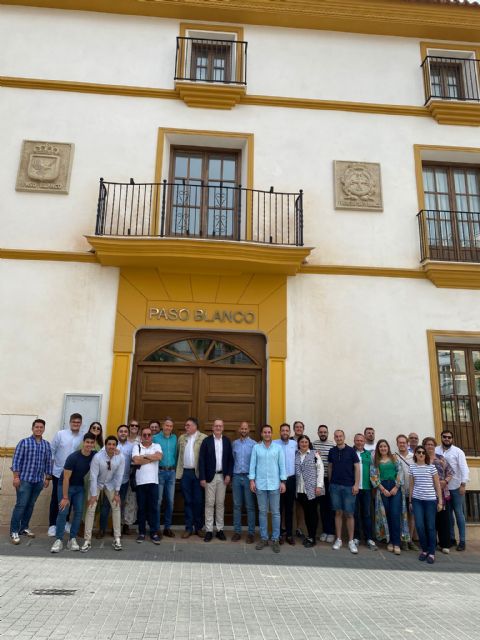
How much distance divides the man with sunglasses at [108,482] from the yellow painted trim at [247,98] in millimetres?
6942

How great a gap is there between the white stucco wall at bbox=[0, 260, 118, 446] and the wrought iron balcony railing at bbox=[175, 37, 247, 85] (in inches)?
181

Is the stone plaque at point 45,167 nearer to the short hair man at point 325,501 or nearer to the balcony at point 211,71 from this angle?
the balcony at point 211,71

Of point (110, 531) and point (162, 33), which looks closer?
point (110, 531)

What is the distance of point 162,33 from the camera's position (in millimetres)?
10344

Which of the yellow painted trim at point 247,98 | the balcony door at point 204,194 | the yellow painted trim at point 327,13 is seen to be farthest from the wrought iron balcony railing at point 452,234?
the yellow painted trim at point 327,13

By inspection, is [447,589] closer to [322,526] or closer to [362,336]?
[322,526]

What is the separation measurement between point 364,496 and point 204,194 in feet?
20.4

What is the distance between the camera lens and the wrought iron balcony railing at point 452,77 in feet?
34.9

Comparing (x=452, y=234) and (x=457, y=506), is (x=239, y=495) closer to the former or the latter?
(x=457, y=506)

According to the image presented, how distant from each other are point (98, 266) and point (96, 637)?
6.37m

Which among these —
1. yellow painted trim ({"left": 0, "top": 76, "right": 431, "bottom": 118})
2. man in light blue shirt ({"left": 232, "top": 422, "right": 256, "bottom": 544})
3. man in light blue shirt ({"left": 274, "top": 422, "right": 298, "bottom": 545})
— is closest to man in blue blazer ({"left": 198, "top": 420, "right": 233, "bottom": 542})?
man in light blue shirt ({"left": 232, "top": 422, "right": 256, "bottom": 544})

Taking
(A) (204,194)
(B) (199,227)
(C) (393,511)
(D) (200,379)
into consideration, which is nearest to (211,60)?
(A) (204,194)

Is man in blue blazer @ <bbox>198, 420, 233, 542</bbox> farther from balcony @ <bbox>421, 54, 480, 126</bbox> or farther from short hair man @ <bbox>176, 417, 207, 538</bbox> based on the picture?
balcony @ <bbox>421, 54, 480, 126</bbox>

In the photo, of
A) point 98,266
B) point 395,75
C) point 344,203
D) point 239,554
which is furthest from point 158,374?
point 395,75
